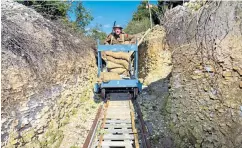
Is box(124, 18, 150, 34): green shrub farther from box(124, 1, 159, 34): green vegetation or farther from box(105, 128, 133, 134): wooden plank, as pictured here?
box(105, 128, 133, 134): wooden plank

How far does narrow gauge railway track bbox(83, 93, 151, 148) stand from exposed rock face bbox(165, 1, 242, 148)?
3.65ft

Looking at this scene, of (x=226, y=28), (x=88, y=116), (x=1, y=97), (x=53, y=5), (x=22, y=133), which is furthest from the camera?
(x=53, y=5)

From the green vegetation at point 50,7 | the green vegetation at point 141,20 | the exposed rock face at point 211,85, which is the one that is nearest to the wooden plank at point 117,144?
the exposed rock face at point 211,85

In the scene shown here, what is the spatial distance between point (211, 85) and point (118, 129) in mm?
3220

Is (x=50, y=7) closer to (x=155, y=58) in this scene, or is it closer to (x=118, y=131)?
(x=155, y=58)

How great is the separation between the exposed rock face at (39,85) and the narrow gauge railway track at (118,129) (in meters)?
0.50

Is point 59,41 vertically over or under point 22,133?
over

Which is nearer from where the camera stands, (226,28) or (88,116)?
(226,28)

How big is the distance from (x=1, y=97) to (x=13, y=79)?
0.65 meters

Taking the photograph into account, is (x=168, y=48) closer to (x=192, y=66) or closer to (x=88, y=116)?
(x=192, y=66)

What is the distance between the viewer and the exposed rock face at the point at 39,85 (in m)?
5.30

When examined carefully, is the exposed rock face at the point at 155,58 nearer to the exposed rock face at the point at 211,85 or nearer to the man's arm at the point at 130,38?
the man's arm at the point at 130,38

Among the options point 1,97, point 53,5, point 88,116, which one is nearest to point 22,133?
point 1,97

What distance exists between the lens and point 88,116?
8977mm
